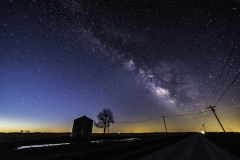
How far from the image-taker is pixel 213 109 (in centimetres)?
4838

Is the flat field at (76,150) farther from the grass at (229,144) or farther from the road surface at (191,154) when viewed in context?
the grass at (229,144)

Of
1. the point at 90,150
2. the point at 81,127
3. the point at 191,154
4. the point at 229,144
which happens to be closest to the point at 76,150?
the point at 90,150

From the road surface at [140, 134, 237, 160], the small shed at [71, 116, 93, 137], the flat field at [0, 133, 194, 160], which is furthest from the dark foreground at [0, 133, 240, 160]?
the small shed at [71, 116, 93, 137]

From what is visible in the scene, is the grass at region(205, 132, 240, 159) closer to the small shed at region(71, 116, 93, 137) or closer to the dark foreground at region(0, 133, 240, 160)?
the dark foreground at region(0, 133, 240, 160)

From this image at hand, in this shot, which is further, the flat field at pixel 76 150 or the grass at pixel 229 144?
the grass at pixel 229 144

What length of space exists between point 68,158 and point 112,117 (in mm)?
67972

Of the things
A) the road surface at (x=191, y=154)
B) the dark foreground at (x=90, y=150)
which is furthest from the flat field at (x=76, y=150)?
the road surface at (x=191, y=154)

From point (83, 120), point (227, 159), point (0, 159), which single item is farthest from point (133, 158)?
point (83, 120)

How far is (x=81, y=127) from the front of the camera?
58188 millimetres

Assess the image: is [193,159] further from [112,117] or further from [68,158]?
[112,117]

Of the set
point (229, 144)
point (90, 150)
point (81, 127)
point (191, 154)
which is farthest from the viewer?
point (81, 127)

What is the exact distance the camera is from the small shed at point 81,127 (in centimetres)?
5747

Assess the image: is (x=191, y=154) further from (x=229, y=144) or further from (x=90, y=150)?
(x=229, y=144)

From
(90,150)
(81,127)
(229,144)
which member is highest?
(81,127)
